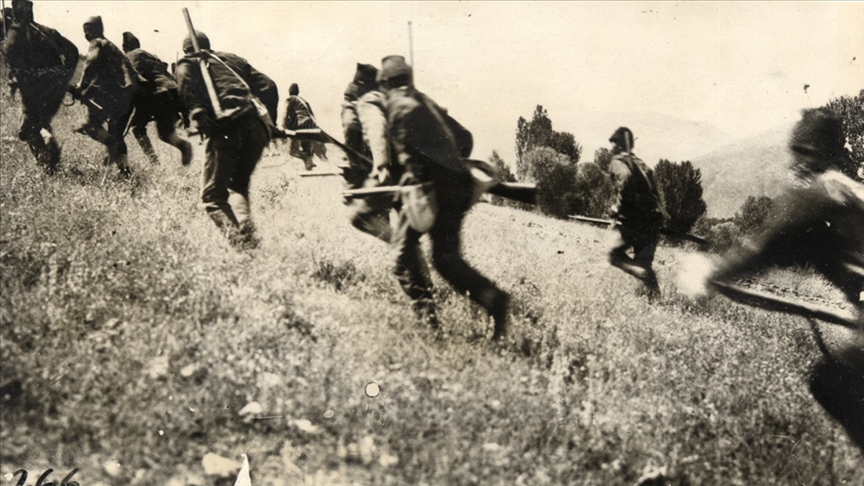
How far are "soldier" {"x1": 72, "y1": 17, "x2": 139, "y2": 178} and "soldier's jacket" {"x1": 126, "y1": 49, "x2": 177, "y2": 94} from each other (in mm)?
49

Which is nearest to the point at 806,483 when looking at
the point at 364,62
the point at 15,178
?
the point at 364,62

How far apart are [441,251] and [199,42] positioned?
6.92 ft

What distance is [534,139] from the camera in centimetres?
385

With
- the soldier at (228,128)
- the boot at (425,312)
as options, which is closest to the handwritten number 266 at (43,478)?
the soldier at (228,128)

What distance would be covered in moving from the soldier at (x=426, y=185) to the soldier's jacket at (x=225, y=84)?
0.80 metres

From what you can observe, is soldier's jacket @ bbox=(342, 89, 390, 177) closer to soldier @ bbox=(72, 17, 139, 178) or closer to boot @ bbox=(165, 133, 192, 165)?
boot @ bbox=(165, 133, 192, 165)

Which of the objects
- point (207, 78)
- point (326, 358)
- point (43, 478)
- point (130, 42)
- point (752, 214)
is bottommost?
point (43, 478)

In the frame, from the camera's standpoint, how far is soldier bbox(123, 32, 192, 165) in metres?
3.77

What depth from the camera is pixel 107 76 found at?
381cm

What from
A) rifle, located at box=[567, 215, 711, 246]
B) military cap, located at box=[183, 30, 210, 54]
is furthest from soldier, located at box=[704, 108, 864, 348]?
military cap, located at box=[183, 30, 210, 54]

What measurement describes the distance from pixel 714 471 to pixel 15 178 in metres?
5.08

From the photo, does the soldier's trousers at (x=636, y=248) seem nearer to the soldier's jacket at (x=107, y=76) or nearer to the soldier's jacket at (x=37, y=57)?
the soldier's jacket at (x=107, y=76)

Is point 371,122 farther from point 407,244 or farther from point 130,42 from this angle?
point 130,42

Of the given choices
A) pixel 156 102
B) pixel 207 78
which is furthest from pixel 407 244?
pixel 156 102
